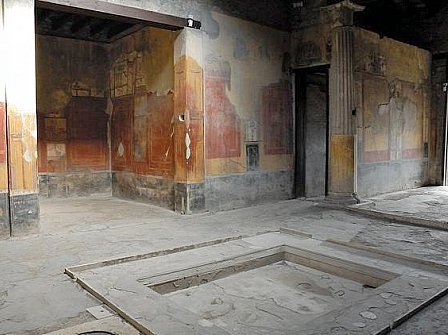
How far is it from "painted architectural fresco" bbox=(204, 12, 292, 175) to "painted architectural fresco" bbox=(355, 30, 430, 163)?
141 cm

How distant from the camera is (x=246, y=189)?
22.6 ft

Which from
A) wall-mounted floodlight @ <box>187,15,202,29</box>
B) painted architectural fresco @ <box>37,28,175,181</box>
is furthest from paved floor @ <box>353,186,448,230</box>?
wall-mounted floodlight @ <box>187,15,202,29</box>

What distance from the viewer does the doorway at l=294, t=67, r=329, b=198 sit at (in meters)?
7.74

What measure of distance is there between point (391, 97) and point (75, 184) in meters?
6.48

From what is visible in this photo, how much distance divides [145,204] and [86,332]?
4708 mm

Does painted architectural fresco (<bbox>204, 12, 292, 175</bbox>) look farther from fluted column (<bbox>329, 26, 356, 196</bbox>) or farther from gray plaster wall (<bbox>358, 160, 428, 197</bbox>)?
gray plaster wall (<bbox>358, 160, 428, 197</bbox>)

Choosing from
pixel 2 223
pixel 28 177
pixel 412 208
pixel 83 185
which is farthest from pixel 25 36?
pixel 412 208

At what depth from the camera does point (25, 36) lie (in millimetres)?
4734

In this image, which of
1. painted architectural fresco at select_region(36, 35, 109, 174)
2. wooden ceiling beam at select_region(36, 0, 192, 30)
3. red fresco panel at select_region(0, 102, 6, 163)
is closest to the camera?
red fresco panel at select_region(0, 102, 6, 163)

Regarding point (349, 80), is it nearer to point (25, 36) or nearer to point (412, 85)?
point (412, 85)

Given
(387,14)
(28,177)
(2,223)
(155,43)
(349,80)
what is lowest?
(2,223)

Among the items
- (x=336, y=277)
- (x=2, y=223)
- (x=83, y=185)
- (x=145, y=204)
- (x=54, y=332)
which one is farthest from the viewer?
(x=83, y=185)

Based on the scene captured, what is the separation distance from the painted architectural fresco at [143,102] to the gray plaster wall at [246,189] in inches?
30.0

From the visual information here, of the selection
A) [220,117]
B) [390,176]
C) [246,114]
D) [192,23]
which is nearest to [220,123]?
[220,117]
